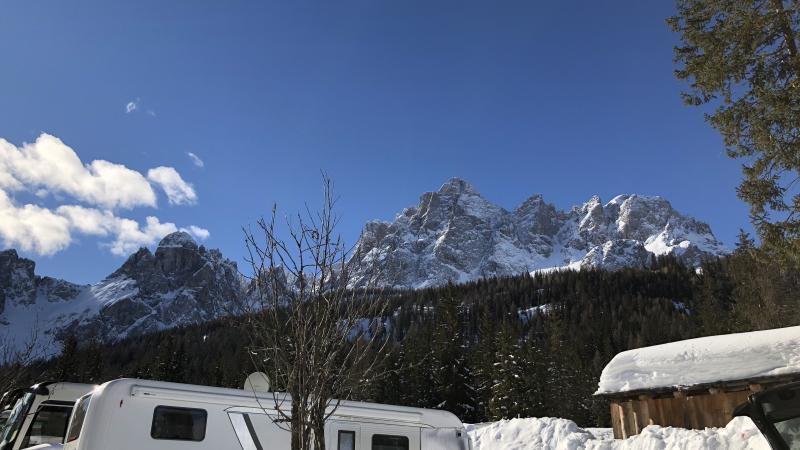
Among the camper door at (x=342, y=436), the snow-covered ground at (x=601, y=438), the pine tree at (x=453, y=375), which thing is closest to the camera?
the camper door at (x=342, y=436)

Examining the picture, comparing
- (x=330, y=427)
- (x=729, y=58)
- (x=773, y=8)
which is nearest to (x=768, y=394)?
(x=330, y=427)

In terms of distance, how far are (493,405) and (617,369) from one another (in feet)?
85.5

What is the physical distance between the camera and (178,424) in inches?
310

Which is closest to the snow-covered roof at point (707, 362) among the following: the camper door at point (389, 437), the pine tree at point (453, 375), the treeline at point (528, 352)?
the treeline at point (528, 352)

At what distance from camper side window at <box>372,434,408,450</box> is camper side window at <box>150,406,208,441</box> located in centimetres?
299

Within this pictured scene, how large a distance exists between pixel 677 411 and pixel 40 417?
14.0 m

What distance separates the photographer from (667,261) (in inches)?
5212

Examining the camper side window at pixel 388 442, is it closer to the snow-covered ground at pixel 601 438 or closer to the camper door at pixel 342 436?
the camper door at pixel 342 436

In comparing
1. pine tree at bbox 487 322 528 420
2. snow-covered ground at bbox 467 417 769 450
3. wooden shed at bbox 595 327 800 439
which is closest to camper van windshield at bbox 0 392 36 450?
snow-covered ground at bbox 467 417 769 450

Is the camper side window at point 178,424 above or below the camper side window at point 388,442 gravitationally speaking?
above

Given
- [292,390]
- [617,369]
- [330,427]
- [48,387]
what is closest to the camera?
[292,390]

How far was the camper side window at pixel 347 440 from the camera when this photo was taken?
8977 millimetres

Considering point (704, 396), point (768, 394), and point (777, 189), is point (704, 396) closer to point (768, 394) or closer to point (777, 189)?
point (777, 189)

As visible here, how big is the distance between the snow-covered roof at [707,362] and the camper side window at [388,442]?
20.6 ft
